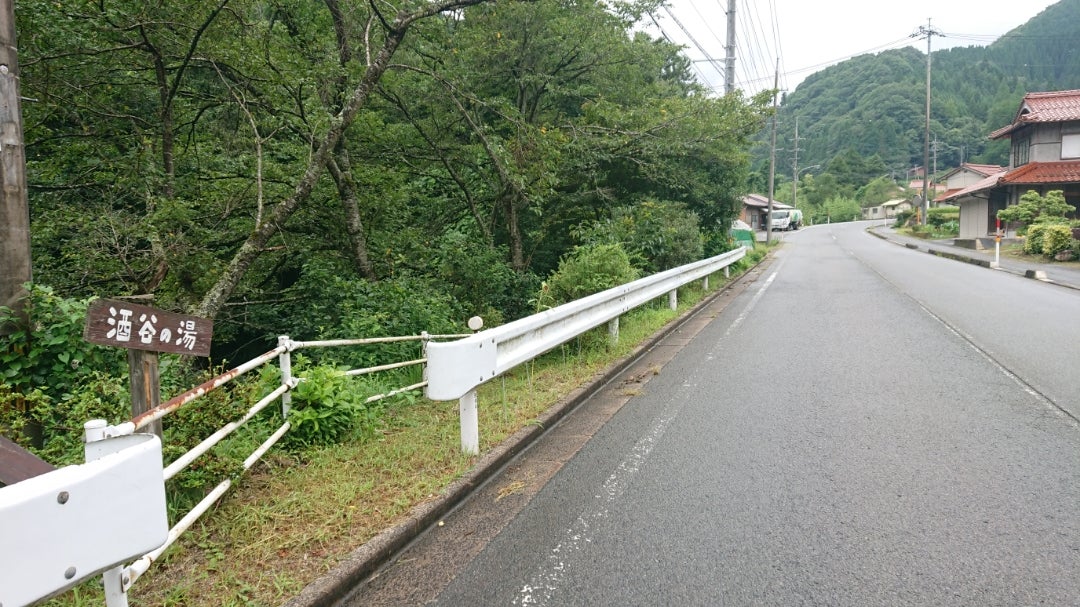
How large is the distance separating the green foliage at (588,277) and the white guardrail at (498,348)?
524 mm

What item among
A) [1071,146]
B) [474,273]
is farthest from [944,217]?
[474,273]

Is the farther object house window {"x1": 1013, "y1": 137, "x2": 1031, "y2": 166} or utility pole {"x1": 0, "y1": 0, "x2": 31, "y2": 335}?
house window {"x1": 1013, "y1": 137, "x2": 1031, "y2": 166}

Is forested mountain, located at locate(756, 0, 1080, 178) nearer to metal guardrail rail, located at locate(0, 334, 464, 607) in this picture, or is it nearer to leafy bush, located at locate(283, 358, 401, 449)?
leafy bush, located at locate(283, 358, 401, 449)

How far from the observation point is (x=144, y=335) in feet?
8.21

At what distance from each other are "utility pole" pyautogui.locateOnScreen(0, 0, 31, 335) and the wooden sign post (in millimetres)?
2187

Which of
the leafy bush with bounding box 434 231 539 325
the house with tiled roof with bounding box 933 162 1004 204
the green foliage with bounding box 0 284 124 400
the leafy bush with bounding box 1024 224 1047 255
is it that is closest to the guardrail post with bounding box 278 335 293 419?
the green foliage with bounding box 0 284 124 400

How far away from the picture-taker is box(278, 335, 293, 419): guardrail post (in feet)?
13.5

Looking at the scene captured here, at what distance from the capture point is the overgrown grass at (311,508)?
8.48 feet

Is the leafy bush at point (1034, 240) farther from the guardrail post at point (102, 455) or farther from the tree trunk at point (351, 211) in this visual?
the guardrail post at point (102, 455)

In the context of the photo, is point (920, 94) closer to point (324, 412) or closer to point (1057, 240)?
point (1057, 240)

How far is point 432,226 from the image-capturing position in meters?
12.4

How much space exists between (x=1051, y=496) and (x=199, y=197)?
9.01 metres

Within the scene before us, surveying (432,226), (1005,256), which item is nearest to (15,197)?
(432,226)

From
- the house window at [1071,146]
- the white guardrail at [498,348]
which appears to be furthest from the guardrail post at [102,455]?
the house window at [1071,146]
